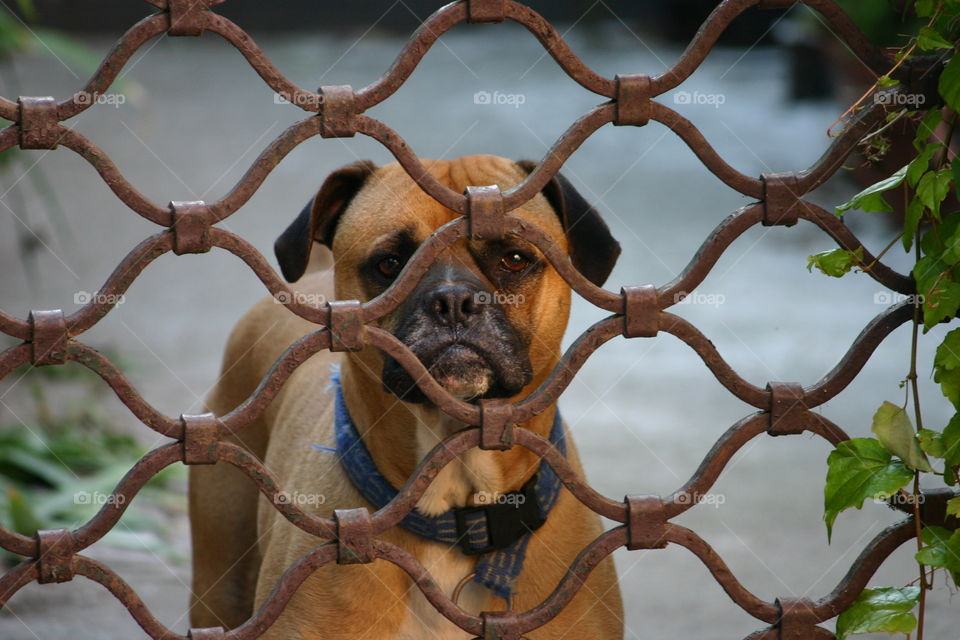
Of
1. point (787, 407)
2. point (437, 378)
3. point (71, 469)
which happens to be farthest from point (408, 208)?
point (71, 469)

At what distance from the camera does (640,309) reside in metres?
1.88

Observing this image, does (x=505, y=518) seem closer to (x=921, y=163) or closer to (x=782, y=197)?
(x=782, y=197)

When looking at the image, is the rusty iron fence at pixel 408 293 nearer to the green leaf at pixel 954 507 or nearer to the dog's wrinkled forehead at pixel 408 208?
the green leaf at pixel 954 507

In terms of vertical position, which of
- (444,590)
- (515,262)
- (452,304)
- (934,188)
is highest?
(934,188)

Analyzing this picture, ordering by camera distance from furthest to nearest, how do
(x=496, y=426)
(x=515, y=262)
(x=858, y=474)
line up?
(x=515, y=262) < (x=858, y=474) < (x=496, y=426)

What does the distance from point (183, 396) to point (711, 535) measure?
296cm

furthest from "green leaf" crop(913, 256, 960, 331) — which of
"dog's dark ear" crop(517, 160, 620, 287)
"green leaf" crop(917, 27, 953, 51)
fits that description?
"dog's dark ear" crop(517, 160, 620, 287)

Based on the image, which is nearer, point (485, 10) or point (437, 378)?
point (485, 10)

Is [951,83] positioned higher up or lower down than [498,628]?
higher up

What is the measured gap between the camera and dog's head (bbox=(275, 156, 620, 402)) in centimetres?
229

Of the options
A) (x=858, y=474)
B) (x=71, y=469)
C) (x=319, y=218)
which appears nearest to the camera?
(x=858, y=474)

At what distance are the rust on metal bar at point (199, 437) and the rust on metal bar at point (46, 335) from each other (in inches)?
9.1
